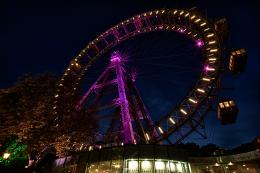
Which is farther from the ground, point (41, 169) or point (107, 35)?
point (107, 35)

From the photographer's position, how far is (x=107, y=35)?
3122cm

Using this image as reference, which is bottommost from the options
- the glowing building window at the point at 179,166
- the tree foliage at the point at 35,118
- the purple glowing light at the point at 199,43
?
the glowing building window at the point at 179,166

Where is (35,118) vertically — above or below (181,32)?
below

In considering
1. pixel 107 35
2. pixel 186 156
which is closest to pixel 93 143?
pixel 186 156

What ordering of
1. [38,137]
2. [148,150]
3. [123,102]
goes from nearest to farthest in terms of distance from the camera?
[148,150] → [38,137] → [123,102]

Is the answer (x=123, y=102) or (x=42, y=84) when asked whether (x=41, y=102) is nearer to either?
(x=42, y=84)

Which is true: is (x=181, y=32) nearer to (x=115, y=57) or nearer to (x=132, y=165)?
(x=115, y=57)

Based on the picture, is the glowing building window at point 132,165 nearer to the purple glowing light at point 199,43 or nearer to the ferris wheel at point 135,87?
the ferris wheel at point 135,87

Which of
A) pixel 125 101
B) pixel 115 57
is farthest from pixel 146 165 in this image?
pixel 115 57

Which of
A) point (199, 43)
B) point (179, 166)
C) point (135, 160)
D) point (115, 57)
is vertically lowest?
point (179, 166)

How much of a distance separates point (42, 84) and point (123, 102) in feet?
26.5

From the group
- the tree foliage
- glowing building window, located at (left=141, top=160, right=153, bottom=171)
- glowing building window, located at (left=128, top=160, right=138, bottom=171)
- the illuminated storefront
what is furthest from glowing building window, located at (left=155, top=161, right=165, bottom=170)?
the tree foliage

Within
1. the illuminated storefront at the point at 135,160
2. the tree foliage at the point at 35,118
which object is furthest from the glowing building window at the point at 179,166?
the tree foliage at the point at 35,118

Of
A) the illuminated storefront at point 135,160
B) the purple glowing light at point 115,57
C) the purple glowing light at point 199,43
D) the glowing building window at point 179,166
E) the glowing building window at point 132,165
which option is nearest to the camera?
the glowing building window at point 132,165
